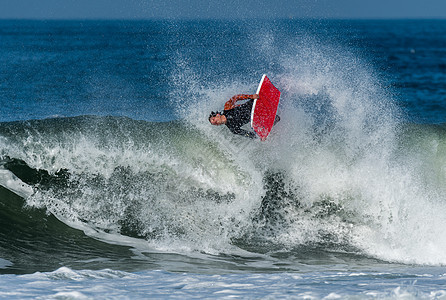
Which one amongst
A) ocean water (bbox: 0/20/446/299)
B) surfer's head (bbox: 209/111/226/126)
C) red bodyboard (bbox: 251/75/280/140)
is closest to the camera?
ocean water (bbox: 0/20/446/299)

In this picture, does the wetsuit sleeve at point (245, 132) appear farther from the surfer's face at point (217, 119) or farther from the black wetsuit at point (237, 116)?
the surfer's face at point (217, 119)

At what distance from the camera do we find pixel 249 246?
291 inches

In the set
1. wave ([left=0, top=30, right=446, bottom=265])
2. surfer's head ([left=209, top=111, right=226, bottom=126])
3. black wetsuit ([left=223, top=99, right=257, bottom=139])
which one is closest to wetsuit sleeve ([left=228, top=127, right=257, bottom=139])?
black wetsuit ([left=223, top=99, right=257, bottom=139])

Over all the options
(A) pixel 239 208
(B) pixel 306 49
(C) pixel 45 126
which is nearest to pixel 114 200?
(A) pixel 239 208

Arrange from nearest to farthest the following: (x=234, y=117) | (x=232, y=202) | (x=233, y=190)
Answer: (x=234, y=117)
(x=232, y=202)
(x=233, y=190)

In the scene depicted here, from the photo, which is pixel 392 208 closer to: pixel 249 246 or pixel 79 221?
pixel 249 246

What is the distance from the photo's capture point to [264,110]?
7.76 meters

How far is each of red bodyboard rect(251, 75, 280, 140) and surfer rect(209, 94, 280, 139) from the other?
5.2 inches

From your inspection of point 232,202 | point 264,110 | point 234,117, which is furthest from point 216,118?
point 232,202

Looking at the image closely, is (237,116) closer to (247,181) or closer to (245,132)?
(245,132)

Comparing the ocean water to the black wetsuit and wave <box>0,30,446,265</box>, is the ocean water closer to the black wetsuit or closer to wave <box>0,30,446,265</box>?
wave <box>0,30,446,265</box>

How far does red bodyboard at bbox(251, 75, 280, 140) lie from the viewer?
762cm

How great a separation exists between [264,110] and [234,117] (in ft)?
1.67

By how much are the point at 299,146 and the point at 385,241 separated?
2680mm
